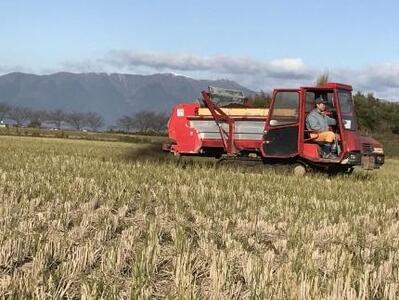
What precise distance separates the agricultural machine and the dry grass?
308 centimetres

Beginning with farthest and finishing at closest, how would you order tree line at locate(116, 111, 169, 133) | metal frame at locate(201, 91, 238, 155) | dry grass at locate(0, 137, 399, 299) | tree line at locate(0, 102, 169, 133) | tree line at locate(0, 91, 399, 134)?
tree line at locate(0, 102, 169, 133) → tree line at locate(116, 111, 169, 133) → tree line at locate(0, 91, 399, 134) → metal frame at locate(201, 91, 238, 155) → dry grass at locate(0, 137, 399, 299)

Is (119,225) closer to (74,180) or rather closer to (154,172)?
(74,180)

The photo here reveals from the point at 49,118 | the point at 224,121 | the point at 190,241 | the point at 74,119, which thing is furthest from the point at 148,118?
the point at 190,241

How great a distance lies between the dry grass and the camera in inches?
144

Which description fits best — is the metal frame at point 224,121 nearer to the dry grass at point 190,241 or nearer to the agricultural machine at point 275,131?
the agricultural machine at point 275,131

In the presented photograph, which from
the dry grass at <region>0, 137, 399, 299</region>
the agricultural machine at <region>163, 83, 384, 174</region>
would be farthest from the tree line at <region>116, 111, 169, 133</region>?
the dry grass at <region>0, 137, 399, 299</region>

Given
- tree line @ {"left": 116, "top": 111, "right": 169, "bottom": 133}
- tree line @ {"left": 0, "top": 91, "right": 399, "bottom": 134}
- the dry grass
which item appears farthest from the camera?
tree line @ {"left": 116, "top": 111, "right": 169, "bottom": 133}

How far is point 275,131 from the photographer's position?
1348 cm

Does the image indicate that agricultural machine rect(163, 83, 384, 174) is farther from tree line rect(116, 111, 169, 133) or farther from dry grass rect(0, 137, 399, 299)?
tree line rect(116, 111, 169, 133)

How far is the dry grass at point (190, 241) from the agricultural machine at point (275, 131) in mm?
3084

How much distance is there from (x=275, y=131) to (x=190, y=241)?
28.5 ft

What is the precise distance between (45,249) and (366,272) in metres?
2.35

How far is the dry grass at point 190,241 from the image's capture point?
365cm

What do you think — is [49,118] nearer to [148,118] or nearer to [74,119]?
[74,119]
